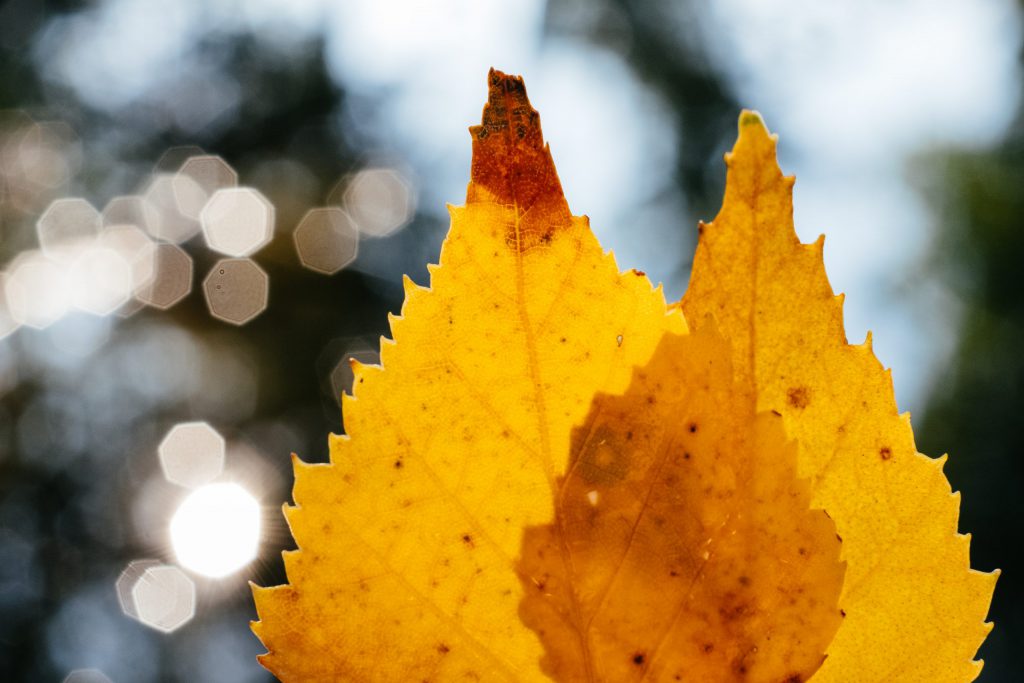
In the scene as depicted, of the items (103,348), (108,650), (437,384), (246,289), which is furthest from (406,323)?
(108,650)

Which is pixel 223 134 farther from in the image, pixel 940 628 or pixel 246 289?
pixel 940 628

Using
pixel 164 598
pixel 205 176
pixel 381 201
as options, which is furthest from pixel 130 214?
pixel 164 598

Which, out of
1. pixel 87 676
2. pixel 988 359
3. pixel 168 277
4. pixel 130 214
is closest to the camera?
pixel 168 277

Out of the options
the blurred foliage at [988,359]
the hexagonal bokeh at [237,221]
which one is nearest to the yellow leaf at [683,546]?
the hexagonal bokeh at [237,221]

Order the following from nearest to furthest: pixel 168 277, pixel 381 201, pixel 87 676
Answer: pixel 168 277 → pixel 87 676 → pixel 381 201

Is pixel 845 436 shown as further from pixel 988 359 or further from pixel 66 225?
pixel 988 359

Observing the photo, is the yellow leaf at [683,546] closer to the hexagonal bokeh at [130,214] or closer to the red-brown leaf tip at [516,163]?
the red-brown leaf tip at [516,163]
